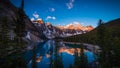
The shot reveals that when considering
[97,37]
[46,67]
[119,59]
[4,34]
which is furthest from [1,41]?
[46,67]

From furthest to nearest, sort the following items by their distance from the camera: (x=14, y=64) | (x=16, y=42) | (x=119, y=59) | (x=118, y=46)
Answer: (x=118, y=46)
(x=119, y=59)
(x=14, y=64)
(x=16, y=42)

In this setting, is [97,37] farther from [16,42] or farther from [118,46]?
[16,42]

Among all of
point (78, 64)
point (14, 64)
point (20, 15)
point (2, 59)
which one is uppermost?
point (20, 15)

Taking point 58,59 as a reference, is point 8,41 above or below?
above

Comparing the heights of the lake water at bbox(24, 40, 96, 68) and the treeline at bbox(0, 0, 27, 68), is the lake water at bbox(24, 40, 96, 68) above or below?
below

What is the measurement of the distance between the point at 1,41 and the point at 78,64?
30330 millimetres

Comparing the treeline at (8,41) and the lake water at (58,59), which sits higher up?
the treeline at (8,41)

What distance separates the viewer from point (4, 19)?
23.7 metres

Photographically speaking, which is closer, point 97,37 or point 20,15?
point 20,15

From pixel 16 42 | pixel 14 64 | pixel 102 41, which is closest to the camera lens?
pixel 16 42

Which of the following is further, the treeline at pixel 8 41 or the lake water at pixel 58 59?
the lake water at pixel 58 59

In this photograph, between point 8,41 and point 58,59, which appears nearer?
point 8,41

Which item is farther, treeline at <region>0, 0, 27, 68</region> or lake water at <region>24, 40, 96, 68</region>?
lake water at <region>24, 40, 96, 68</region>

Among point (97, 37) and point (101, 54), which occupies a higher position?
point (97, 37)
